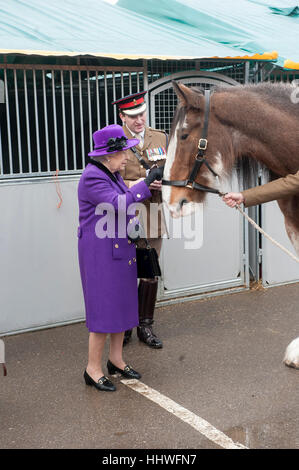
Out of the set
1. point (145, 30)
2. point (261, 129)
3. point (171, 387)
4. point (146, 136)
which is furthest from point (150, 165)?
point (145, 30)

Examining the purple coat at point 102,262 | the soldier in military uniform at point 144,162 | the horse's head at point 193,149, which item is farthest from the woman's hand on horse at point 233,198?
the soldier in military uniform at point 144,162

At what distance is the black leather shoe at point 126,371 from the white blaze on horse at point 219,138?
1.31 m

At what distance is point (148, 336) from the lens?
15.9 feet

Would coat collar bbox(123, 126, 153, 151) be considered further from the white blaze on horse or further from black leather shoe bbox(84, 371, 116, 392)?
black leather shoe bbox(84, 371, 116, 392)

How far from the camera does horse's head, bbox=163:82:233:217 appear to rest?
340 cm

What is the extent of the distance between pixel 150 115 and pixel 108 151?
1984mm

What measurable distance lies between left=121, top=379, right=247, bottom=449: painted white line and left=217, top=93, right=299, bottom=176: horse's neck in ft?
5.25

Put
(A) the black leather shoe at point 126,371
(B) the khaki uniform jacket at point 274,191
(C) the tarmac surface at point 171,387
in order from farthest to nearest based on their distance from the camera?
(A) the black leather shoe at point 126,371 < (B) the khaki uniform jacket at point 274,191 < (C) the tarmac surface at point 171,387

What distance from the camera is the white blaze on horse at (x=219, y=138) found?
3.41 metres

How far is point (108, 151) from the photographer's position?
3.78 meters

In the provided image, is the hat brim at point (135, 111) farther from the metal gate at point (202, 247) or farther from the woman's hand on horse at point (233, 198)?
the woman's hand on horse at point (233, 198)

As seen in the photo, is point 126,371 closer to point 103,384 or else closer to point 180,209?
point 103,384

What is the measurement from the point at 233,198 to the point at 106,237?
89 centimetres
